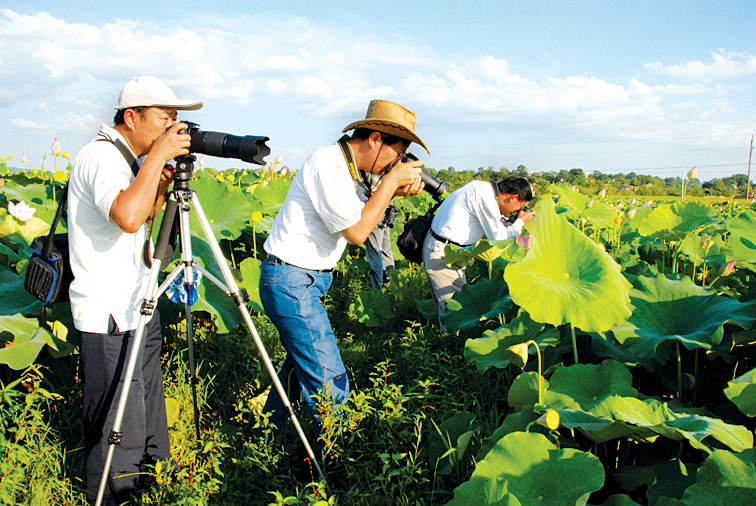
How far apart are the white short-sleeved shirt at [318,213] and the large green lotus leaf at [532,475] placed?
952 mm

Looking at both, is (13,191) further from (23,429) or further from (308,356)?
(308,356)

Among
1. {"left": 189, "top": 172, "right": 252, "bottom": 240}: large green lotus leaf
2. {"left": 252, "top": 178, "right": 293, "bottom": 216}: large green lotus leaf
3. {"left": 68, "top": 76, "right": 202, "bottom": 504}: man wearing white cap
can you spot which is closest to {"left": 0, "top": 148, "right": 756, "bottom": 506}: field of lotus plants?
{"left": 68, "top": 76, "right": 202, "bottom": 504}: man wearing white cap

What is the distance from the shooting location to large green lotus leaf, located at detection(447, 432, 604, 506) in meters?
1.32

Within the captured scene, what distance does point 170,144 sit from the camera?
5.65 feet

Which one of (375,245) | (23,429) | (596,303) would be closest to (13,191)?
(23,429)

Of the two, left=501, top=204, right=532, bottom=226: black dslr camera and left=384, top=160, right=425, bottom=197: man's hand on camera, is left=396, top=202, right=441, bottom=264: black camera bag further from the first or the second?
left=384, top=160, right=425, bottom=197: man's hand on camera

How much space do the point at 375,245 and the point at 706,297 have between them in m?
2.76

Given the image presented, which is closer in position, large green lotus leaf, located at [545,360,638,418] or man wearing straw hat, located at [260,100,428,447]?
large green lotus leaf, located at [545,360,638,418]

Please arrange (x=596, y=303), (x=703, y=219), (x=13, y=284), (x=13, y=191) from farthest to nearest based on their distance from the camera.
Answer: (x=13, y=191) < (x=703, y=219) < (x=13, y=284) < (x=596, y=303)

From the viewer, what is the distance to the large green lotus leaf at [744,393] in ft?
4.89

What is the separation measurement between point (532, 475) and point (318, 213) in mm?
1166

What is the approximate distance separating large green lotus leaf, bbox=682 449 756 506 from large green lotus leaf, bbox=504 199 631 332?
0.50 meters

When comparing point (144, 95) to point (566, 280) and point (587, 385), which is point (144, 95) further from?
point (587, 385)

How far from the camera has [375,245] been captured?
4.44m
